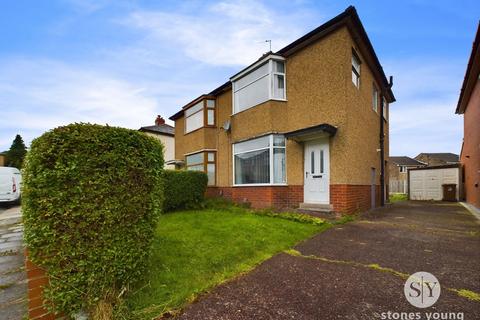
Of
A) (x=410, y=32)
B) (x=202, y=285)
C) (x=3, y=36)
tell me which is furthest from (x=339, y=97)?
(x=3, y=36)

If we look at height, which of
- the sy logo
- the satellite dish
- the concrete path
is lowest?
the concrete path

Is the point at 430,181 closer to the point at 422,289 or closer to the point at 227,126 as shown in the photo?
the point at 227,126

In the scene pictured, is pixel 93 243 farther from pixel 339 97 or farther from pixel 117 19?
pixel 117 19

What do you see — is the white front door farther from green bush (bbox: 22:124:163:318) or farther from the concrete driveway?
green bush (bbox: 22:124:163:318)

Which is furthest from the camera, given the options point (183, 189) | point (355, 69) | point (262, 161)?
point (262, 161)

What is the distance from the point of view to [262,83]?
1034 centimetres

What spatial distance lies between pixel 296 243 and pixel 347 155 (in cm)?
421

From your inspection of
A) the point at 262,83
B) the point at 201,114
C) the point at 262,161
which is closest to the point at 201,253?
the point at 262,161

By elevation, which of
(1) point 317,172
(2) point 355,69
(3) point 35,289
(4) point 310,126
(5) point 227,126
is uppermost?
(2) point 355,69

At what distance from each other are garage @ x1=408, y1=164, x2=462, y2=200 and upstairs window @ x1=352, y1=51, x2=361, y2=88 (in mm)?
12800

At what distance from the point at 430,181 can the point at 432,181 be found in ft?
0.39

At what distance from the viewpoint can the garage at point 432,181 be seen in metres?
17.1

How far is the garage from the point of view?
56.0ft

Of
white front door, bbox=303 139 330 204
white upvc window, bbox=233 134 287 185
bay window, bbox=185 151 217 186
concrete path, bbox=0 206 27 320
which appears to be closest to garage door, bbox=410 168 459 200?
white front door, bbox=303 139 330 204
